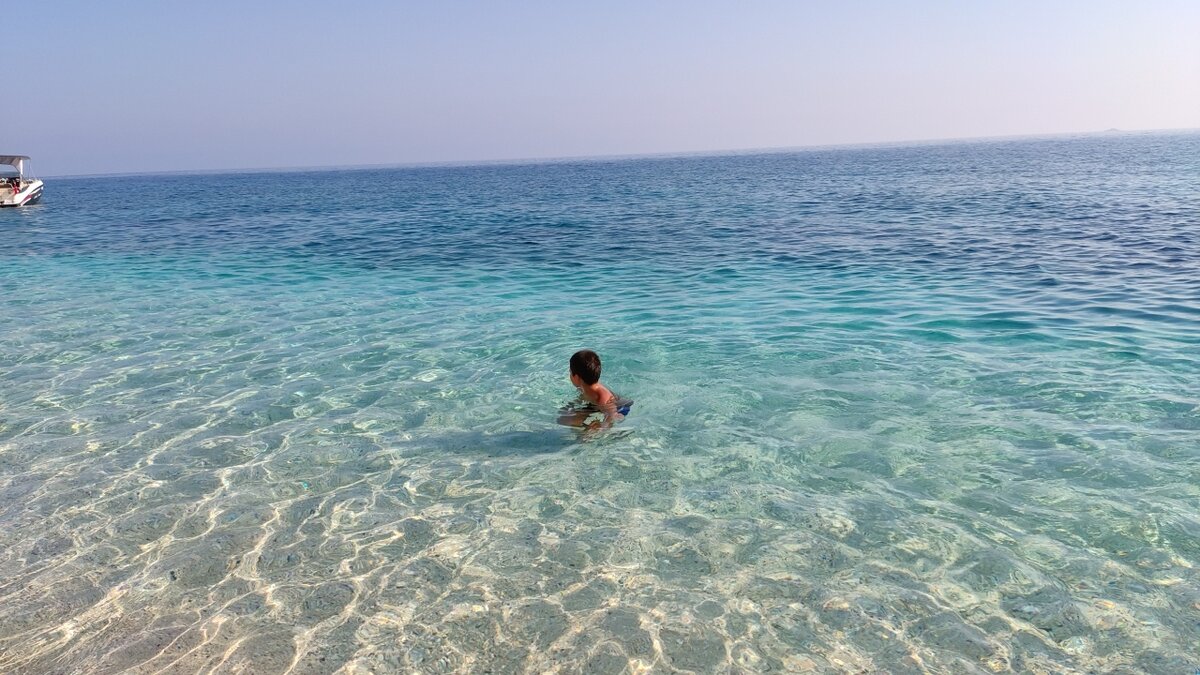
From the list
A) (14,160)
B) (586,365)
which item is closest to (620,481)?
(586,365)

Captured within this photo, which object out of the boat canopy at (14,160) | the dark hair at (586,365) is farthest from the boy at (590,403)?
the boat canopy at (14,160)

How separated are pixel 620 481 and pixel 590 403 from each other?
5.00 ft

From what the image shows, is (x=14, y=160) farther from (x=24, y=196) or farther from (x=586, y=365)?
(x=586, y=365)

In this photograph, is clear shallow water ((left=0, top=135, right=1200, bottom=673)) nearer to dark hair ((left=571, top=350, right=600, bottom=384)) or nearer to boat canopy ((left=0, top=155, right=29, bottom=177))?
dark hair ((left=571, top=350, right=600, bottom=384))

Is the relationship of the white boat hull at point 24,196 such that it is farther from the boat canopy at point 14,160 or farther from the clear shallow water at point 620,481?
the clear shallow water at point 620,481

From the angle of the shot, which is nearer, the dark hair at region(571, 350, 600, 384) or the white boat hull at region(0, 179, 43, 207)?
the dark hair at region(571, 350, 600, 384)

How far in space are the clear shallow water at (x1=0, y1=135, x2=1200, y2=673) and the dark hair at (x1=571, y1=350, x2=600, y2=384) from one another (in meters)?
0.81

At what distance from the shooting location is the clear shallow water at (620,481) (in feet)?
16.4

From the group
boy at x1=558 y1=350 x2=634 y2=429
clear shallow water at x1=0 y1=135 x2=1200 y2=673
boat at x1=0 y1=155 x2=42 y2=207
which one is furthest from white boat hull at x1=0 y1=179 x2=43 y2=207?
boy at x1=558 y1=350 x2=634 y2=429

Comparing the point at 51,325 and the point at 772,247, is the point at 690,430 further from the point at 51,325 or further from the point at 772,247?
the point at 772,247

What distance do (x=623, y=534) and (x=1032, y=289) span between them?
13285 mm

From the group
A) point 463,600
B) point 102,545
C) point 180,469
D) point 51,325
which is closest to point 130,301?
point 51,325

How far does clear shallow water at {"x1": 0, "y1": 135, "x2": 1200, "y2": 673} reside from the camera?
16.4ft

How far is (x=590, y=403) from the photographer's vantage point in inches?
340
